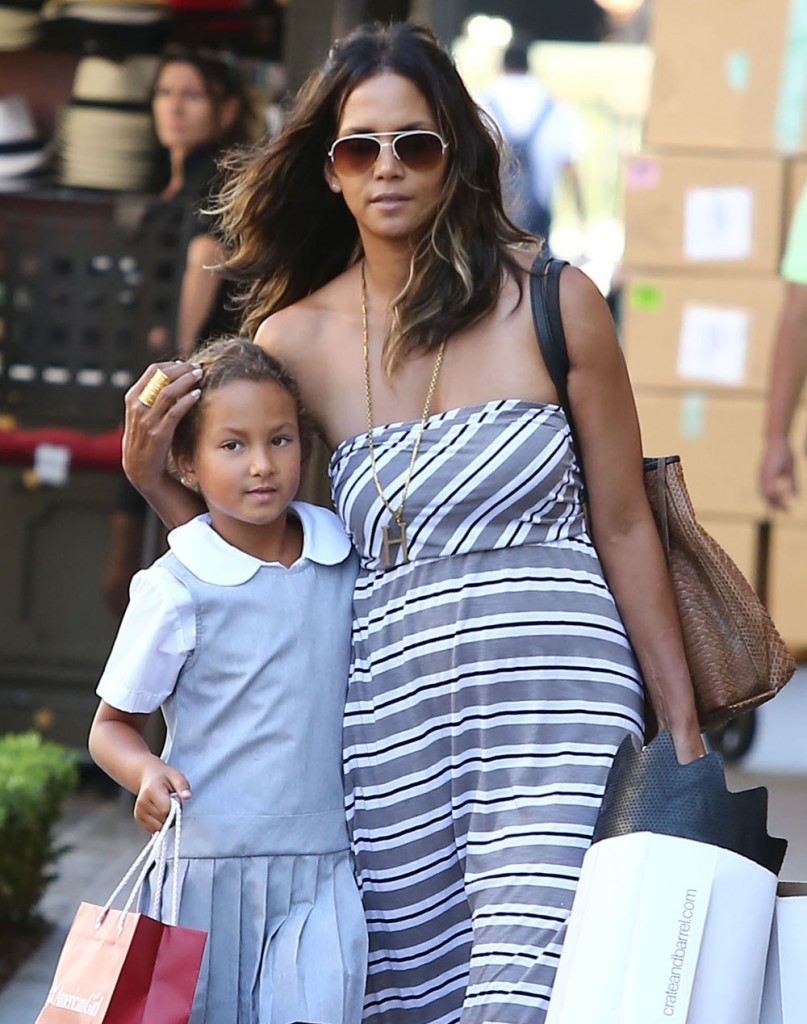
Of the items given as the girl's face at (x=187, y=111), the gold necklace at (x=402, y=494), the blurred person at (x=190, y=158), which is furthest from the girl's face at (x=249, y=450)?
the girl's face at (x=187, y=111)

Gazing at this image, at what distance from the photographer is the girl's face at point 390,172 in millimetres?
2592

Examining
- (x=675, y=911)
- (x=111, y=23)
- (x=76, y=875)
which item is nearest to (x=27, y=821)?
(x=76, y=875)

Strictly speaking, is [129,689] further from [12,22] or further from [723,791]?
[12,22]

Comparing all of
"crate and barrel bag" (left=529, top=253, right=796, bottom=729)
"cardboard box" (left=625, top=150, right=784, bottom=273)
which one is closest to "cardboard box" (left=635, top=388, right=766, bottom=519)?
"cardboard box" (left=625, top=150, right=784, bottom=273)

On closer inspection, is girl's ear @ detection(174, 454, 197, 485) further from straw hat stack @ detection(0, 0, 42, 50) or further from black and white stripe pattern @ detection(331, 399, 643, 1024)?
straw hat stack @ detection(0, 0, 42, 50)

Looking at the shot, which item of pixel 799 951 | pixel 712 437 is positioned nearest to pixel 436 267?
pixel 799 951

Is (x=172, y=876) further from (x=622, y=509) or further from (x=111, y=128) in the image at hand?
(x=111, y=128)

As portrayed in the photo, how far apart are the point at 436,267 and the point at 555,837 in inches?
31.6

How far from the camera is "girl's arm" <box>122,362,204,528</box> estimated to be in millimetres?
2561

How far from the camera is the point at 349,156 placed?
2621mm

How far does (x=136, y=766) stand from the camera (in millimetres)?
2395

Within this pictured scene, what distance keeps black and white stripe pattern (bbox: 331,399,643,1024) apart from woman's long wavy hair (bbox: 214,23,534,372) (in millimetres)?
186

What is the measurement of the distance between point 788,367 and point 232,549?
365 centimetres

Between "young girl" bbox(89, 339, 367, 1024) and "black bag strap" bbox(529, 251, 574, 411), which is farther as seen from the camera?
"black bag strap" bbox(529, 251, 574, 411)
